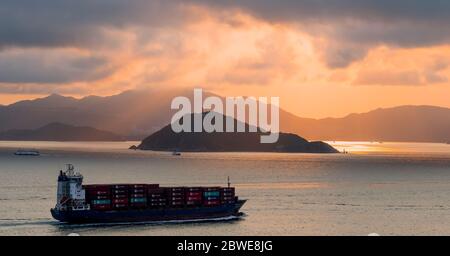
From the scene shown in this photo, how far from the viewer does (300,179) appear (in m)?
190

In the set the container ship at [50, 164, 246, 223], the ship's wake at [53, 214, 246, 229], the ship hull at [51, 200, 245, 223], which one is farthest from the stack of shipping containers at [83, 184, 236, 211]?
the ship's wake at [53, 214, 246, 229]

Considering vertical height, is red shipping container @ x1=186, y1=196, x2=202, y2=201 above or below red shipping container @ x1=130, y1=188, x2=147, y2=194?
below

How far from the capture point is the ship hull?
3489 inches

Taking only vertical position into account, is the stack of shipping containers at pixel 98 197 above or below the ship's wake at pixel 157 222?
above

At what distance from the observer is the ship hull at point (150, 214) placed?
88625mm

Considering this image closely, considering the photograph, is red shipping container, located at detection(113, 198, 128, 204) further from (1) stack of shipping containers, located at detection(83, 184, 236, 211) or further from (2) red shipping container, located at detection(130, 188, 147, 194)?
(2) red shipping container, located at detection(130, 188, 147, 194)

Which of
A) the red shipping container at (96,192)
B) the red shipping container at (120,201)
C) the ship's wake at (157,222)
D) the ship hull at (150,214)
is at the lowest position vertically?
the ship's wake at (157,222)

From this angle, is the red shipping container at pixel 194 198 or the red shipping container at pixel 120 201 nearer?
the red shipping container at pixel 120 201

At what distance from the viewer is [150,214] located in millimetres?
93312

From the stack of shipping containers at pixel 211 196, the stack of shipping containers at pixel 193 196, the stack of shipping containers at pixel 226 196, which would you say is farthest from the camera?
the stack of shipping containers at pixel 226 196

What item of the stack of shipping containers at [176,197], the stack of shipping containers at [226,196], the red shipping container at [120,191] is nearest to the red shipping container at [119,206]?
the red shipping container at [120,191]

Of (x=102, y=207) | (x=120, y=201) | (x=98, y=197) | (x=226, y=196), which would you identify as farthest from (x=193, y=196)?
(x=98, y=197)

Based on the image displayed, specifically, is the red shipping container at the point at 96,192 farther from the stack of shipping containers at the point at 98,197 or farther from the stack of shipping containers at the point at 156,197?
the stack of shipping containers at the point at 156,197
